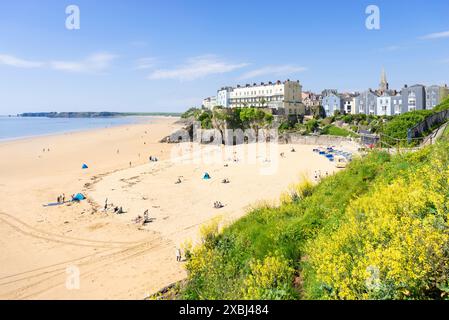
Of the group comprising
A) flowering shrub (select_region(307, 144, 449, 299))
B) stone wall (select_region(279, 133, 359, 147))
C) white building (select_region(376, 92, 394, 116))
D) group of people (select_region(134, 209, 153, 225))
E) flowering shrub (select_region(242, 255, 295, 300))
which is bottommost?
group of people (select_region(134, 209, 153, 225))

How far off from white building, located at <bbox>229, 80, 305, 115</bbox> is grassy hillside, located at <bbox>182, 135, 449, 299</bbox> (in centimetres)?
6887

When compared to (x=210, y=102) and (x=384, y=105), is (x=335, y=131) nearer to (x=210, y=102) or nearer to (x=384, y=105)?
(x=384, y=105)

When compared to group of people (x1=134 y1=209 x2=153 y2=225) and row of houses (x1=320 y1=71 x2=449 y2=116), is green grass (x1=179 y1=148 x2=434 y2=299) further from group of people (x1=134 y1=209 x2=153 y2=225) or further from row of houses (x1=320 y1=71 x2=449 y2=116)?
row of houses (x1=320 y1=71 x2=449 y2=116)

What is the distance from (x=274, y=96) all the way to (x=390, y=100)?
28670 mm

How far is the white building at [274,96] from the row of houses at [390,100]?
8.41 meters

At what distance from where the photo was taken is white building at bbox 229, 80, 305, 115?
280 feet

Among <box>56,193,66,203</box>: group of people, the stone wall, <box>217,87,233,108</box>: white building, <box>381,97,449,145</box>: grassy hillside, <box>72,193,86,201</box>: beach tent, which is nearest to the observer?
<box>56,193,66,203</box>: group of people

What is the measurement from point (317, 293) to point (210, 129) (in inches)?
2350

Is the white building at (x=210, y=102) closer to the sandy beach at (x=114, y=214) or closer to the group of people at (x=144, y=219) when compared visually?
the sandy beach at (x=114, y=214)

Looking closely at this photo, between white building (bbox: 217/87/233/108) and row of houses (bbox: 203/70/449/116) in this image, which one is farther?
white building (bbox: 217/87/233/108)

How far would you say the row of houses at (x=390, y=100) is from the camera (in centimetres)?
7338

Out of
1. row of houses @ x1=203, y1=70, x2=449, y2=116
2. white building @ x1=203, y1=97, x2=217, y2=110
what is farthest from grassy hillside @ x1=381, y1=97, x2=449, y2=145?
white building @ x1=203, y1=97, x2=217, y2=110
